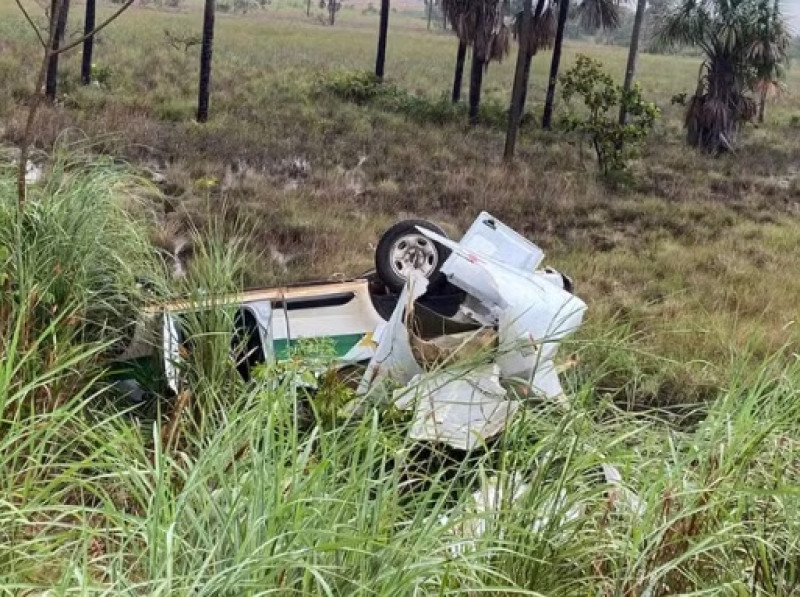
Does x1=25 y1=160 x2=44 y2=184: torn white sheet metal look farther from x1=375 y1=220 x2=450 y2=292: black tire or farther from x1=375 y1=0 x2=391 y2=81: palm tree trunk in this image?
x1=375 y1=0 x2=391 y2=81: palm tree trunk

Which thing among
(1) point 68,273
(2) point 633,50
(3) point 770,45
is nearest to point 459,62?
(2) point 633,50

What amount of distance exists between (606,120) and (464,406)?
14998 mm

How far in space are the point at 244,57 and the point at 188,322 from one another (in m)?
28.8

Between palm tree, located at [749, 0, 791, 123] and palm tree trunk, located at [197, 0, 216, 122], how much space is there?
12.7 meters

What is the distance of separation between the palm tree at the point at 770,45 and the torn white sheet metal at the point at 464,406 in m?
20.2

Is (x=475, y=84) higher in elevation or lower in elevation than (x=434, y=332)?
higher

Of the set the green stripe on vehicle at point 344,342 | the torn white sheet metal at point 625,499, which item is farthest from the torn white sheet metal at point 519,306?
the torn white sheet metal at point 625,499

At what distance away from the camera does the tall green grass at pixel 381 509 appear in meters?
2.17

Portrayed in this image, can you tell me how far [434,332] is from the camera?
4828 millimetres

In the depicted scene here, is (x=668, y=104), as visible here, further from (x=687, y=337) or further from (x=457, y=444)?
(x=457, y=444)

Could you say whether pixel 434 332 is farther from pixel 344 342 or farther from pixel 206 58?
pixel 206 58

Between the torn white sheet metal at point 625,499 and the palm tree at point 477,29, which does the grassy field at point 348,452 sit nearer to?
the torn white sheet metal at point 625,499

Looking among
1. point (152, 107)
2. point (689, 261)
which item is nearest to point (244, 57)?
point (152, 107)

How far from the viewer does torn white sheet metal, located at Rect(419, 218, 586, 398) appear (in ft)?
14.3
